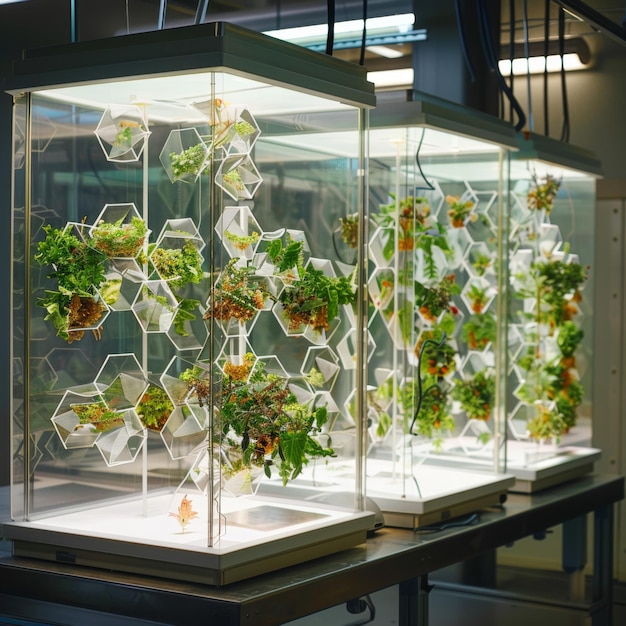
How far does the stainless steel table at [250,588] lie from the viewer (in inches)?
92.1

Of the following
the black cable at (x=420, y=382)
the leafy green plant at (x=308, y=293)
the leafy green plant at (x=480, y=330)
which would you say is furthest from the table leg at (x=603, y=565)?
the leafy green plant at (x=308, y=293)

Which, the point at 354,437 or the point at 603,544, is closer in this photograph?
the point at 354,437

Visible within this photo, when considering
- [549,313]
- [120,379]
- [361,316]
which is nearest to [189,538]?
[120,379]

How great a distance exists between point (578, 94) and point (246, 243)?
3591 mm

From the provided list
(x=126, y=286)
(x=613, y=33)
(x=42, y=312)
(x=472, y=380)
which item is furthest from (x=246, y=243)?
(x=613, y=33)

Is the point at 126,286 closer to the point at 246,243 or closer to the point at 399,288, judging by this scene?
the point at 246,243

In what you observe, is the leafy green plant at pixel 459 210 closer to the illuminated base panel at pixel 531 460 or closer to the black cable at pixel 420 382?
the black cable at pixel 420 382

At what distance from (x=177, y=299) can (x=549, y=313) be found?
2.04 m

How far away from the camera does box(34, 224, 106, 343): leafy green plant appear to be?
2561 mm

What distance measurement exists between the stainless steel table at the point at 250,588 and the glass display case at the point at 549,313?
84 cm

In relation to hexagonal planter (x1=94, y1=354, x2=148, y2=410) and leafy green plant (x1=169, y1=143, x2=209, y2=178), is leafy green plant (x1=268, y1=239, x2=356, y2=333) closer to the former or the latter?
leafy green plant (x1=169, y1=143, x2=209, y2=178)

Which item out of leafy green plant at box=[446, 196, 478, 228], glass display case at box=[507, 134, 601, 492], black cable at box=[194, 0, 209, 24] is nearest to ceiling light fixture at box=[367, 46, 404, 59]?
glass display case at box=[507, 134, 601, 492]

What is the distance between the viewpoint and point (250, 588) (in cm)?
241

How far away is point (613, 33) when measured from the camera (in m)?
3.88
